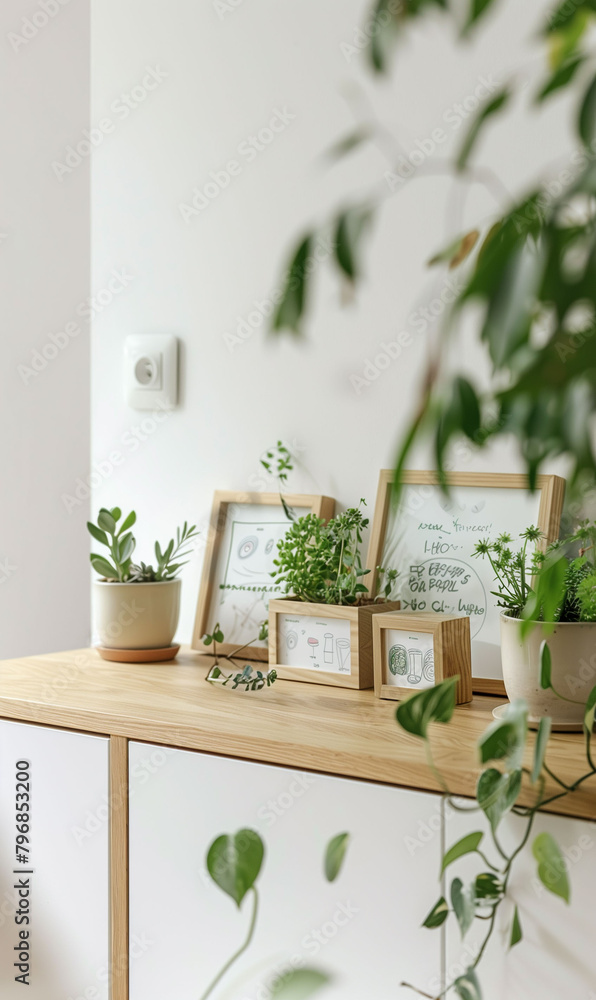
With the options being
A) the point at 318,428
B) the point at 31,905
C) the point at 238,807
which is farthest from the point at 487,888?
the point at 318,428

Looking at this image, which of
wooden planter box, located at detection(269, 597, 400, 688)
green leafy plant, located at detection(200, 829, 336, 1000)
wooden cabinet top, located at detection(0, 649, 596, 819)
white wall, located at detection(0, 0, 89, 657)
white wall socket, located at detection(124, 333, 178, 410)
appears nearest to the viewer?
green leafy plant, located at detection(200, 829, 336, 1000)

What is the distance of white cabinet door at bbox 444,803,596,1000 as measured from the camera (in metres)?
0.95

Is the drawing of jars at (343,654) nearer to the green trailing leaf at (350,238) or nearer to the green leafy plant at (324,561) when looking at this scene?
the green leafy plant at (324,561)

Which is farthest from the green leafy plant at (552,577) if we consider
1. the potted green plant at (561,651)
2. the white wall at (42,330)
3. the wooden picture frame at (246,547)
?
the white wall at (42,330)

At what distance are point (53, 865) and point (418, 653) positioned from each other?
0.57m

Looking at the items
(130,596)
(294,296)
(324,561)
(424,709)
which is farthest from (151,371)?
(294,296)

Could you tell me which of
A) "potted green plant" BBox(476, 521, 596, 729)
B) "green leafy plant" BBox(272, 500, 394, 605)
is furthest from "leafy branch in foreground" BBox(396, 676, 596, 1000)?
"green leafy plant" BBox(272, 500, 394, 605)

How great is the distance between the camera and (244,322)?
5.37 feet

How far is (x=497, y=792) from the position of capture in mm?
876

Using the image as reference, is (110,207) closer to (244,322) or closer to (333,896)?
(244,322)

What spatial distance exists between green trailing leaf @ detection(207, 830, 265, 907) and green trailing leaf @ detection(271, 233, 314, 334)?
1.40 feet

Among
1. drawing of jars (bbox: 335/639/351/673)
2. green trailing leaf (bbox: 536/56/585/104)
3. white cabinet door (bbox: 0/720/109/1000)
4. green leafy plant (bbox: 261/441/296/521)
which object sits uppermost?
green trailing leaf (bbox: 536/56/585/104)

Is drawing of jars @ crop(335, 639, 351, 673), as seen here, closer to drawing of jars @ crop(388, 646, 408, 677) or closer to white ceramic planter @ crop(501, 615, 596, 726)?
drawing of jars @ crop(388, 646, 408, 677)

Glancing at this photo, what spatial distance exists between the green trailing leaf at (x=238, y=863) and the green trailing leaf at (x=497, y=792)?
226 millimetres
